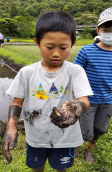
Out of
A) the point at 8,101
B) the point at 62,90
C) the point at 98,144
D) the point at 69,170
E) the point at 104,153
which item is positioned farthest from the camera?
the point at 8,101

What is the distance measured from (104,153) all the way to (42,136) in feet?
3.98

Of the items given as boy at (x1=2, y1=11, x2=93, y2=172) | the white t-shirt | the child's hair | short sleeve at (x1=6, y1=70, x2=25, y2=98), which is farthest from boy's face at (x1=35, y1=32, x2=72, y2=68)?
the child's hair

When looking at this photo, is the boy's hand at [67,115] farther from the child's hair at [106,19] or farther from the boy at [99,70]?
the child's hair at [106,19]

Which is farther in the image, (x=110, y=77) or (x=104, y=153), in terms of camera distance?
(x=104, y=153)

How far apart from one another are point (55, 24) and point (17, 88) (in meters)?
0.56

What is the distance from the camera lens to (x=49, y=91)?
1.17m

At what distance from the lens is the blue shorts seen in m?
1.32

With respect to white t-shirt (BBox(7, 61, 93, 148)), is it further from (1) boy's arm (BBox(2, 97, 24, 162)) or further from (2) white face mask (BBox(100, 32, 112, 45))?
(2) white face mask (BBox(100, 32, 112, 45))

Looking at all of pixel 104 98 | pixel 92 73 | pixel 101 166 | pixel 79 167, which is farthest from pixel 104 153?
pixel 92 73

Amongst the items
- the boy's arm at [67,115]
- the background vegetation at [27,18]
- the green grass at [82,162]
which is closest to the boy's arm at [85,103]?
the boy's arm at [67,115]

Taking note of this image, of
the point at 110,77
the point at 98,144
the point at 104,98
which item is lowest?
the point at 98,144

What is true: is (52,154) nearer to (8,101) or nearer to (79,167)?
(79,167)

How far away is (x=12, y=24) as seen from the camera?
41.7 m

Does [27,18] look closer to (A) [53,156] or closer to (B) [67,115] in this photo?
(A) [53,156]
